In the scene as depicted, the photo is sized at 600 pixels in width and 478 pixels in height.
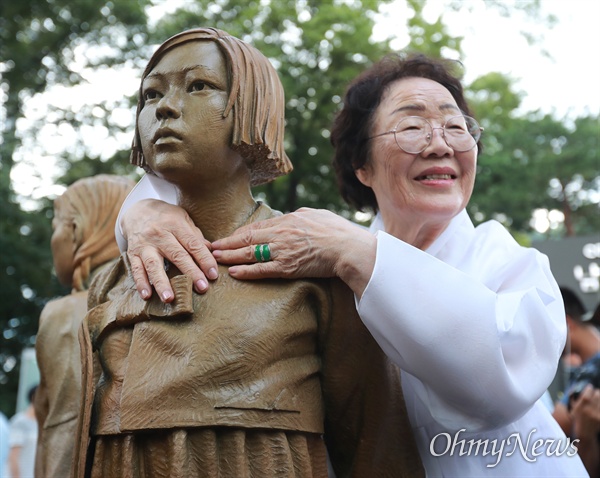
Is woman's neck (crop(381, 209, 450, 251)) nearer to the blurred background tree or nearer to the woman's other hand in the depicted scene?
the woman's other hand

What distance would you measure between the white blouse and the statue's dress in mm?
141

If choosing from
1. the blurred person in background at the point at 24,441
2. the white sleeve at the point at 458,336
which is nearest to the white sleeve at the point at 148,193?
the white sleeve at the point at 458,336

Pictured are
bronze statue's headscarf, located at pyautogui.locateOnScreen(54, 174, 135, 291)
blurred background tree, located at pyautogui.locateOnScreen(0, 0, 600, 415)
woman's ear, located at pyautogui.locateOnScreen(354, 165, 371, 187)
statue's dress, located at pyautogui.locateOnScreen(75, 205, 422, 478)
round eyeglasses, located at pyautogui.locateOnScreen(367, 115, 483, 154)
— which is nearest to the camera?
statue's dress, located at pyautogui.locateOnScreen(75, 205, 422, 478)

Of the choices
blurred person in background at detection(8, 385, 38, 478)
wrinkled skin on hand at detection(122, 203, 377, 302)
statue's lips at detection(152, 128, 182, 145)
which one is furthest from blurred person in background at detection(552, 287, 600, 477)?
blurred person in background at detection(8, 385, 38, 478)

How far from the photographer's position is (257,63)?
79.1 inches

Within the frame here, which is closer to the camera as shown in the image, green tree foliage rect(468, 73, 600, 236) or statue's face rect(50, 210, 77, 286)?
statue's face rect(50, 210, 77, 286)

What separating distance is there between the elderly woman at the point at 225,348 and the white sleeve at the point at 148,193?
178mm

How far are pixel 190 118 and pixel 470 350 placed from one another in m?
0.92

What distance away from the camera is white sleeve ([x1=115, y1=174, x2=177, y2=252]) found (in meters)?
2.31

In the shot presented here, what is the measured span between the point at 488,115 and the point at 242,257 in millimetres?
16679

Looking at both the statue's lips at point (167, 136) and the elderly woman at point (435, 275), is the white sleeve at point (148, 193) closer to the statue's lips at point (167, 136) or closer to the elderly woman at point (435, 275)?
the elderly woman at point (435, 275)

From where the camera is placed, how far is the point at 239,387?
175 cm

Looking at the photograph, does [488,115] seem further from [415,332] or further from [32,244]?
[415,332]

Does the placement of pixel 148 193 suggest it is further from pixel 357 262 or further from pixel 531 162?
pixel 531 162
